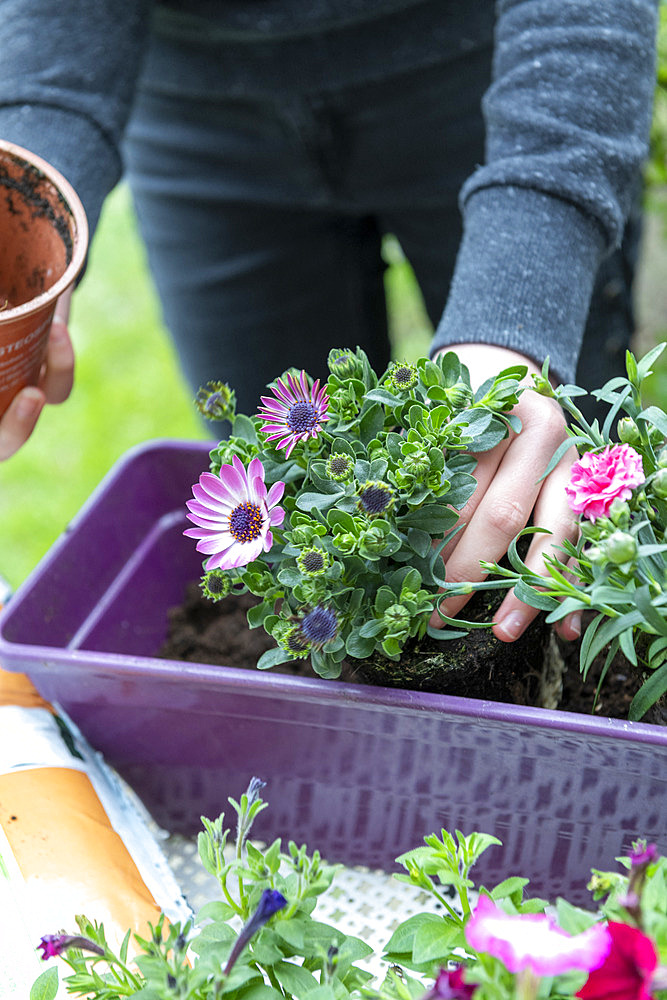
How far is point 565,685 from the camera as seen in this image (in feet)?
2.02

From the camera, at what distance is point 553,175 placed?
0.63 meters

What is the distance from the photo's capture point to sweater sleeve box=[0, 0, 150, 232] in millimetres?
796

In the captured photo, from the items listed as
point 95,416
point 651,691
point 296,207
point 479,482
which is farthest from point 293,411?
point 95,416

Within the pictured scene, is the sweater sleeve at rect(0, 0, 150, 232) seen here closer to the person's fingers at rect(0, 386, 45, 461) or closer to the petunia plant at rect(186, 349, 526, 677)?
the person's fingers at rect(0, 386, 45, 461)

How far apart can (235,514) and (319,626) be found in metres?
0.09

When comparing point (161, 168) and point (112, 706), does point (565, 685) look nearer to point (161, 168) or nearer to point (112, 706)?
point (112, 706)

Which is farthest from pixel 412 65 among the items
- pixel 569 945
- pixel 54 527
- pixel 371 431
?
pixel 54 527

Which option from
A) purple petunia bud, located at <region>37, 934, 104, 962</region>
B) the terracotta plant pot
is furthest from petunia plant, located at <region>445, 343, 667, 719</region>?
the terracotta plant pot

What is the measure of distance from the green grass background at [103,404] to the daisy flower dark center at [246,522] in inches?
43.0

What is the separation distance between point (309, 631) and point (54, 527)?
1.36m

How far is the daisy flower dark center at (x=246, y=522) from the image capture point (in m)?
0.50

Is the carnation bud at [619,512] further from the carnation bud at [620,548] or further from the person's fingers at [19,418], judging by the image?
the person's fingers at [19,418]

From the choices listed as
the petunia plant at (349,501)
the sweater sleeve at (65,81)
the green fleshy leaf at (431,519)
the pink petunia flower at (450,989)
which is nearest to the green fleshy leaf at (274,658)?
the petunia plant at (349,501)

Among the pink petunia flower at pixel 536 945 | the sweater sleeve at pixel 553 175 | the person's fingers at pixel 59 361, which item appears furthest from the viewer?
the person's fingers at pixel 59 361
